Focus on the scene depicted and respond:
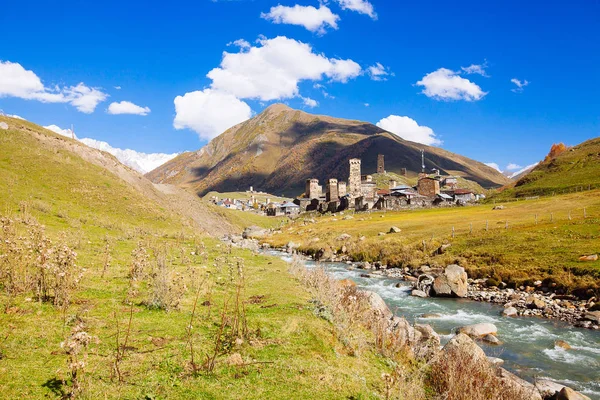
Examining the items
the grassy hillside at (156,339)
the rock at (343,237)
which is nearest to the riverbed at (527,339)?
the grassy hillside at (156,339)

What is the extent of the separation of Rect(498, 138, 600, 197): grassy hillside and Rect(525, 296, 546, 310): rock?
7974 cm

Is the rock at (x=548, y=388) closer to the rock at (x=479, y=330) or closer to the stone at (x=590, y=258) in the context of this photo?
the rock at (x=479, y=330)

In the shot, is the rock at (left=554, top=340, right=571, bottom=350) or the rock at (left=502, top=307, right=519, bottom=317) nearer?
the rock at (left=554, top=340, right=571, bottom=350)

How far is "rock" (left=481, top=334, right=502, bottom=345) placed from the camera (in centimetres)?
1830

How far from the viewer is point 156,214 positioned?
52625 mm

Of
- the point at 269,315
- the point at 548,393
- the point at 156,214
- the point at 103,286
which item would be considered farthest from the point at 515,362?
the point at 156,214

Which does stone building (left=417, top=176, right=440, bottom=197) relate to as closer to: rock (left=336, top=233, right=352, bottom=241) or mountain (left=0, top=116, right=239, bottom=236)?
rock (left=336, top=233, right=352, bottom=241)

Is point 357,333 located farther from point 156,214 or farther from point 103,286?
point 156,214

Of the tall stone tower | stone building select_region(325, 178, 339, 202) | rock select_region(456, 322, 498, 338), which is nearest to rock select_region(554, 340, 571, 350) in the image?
rock select_region(456, 322, 498, 338)

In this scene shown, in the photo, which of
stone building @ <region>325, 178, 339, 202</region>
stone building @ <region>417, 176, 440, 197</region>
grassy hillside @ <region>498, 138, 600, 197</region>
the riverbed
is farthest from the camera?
stone building @ <region>417, 176, 440, 197</region>

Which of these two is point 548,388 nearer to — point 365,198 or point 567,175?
point 365,198

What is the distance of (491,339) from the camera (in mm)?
18469

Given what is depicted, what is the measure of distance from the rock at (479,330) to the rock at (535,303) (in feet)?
21.8

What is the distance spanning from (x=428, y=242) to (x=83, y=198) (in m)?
43.4
